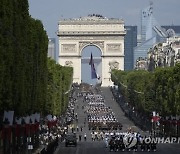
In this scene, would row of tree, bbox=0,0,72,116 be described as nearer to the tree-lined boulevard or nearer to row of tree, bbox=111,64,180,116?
the tree-lined boulevard

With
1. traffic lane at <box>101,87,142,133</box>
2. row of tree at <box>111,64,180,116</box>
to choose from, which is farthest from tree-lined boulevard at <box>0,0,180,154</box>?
traffic lane at <box>101,87,142,133</box>

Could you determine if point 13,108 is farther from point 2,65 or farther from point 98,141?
point 98,141

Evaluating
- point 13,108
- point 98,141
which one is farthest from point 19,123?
point 98,141

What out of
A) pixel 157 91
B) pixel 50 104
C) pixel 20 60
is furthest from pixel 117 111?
pixel 20 60

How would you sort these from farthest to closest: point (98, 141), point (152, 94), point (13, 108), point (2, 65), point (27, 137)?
point (152, 94)
point (98, 141)
point (27, 137)
point (13, 108)
point (2, 65)

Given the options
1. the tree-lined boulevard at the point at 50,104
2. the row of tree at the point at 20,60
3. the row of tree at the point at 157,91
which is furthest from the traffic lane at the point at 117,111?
the row of tree at the point at 20,60

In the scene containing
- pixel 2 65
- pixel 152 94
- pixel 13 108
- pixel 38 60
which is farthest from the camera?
pixel 152 94

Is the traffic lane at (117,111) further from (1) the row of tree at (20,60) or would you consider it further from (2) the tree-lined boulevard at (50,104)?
(1) the row of tree at (20,60)
